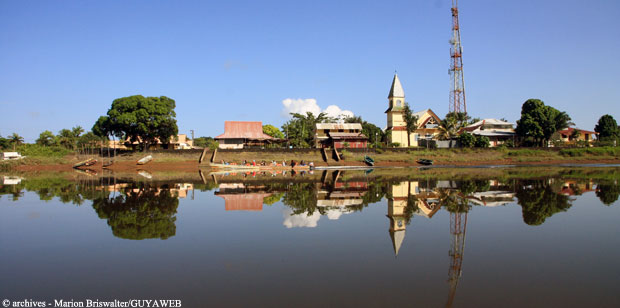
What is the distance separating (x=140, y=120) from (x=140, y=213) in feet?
125

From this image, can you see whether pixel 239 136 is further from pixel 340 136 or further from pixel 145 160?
pixel 340 136

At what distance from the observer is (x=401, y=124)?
65375 mm

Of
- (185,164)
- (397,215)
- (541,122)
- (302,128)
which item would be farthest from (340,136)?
(397,215)

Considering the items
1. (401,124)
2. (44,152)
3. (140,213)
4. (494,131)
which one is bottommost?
(140,213)

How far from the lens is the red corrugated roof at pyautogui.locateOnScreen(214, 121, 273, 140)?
5788 centimetres

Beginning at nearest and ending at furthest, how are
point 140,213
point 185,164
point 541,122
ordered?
1. point 140,213
2. point 185,164
3. point 541,122

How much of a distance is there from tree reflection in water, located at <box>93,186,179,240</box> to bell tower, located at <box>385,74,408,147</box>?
48725 mm

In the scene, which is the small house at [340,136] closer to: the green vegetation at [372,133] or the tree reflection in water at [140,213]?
the green vegetation at [372,133]

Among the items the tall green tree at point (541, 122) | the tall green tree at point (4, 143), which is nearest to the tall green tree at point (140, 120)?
the tall green tree at point (4, 143)

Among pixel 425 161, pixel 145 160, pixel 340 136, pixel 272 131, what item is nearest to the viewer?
pixel 425 161

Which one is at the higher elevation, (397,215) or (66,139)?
(66,139)

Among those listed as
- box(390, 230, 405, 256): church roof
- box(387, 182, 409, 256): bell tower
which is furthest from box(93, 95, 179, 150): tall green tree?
box(390, 230, 405, 256): church roof

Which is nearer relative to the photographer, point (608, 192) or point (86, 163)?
point (608, 192)

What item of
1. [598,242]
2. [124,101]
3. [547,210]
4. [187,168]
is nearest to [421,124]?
[187,168]
